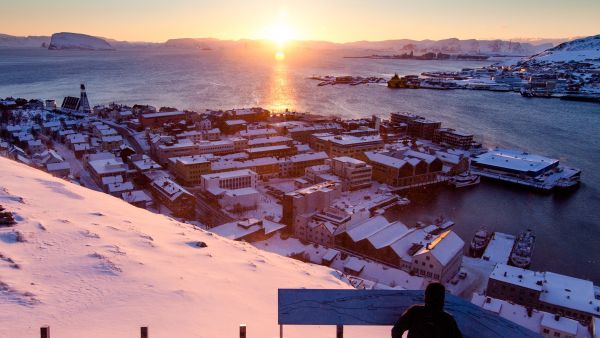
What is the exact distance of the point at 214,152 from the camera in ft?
77.0

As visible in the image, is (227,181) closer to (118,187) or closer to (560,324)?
(118,187)

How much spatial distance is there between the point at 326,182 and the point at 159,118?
1703 cm

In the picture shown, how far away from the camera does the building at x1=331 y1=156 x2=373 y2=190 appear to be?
19.2 meters

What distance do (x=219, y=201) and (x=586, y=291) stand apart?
1162 cm

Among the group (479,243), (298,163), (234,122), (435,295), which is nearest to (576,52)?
(234,122)

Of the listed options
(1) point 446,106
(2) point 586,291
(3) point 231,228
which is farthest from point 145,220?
(1) point 446,106

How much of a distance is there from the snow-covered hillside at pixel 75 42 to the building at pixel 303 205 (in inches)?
6039

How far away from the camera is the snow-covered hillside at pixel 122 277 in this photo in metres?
3.97

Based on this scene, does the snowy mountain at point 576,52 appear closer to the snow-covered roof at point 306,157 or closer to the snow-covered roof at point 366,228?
the snow-covered roof at point 306,157

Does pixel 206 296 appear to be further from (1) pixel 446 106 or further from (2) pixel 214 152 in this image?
(1) pixel 446 106

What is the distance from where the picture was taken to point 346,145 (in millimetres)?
23172

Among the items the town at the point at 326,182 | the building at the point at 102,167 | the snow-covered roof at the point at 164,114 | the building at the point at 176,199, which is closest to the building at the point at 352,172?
the town at the point at 326,182

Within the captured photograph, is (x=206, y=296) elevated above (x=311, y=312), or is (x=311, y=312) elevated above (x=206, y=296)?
→ (x=311, y=312)

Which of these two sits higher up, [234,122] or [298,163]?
[234,122]
